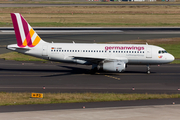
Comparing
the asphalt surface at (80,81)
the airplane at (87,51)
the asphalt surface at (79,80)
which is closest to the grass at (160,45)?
the asphalt surface at (79,80)

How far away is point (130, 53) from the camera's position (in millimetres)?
42094

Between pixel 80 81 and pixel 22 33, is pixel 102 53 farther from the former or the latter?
pixel 22 33

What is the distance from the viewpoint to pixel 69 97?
29.6 m

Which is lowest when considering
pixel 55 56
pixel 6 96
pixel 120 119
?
pixel 120 119

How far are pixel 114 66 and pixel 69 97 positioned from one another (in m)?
12.4

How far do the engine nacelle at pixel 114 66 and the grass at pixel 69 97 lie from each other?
30.7 feet

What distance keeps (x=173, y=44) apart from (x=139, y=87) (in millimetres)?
36203

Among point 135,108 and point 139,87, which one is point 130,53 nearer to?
point 139,87

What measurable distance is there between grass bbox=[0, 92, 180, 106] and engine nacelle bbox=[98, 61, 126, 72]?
9371mm

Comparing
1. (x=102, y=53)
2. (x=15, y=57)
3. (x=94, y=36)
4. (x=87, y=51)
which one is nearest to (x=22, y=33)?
(x=87, y=51)

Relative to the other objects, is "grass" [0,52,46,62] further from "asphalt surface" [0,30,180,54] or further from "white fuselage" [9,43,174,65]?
"white fuselage" [9,43,174,65]

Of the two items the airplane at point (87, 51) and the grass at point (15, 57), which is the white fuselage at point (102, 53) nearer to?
the airplane at point (87, 51)

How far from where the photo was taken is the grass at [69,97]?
27.9 meters

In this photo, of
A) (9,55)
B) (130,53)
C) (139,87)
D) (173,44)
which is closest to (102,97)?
(139,87)
